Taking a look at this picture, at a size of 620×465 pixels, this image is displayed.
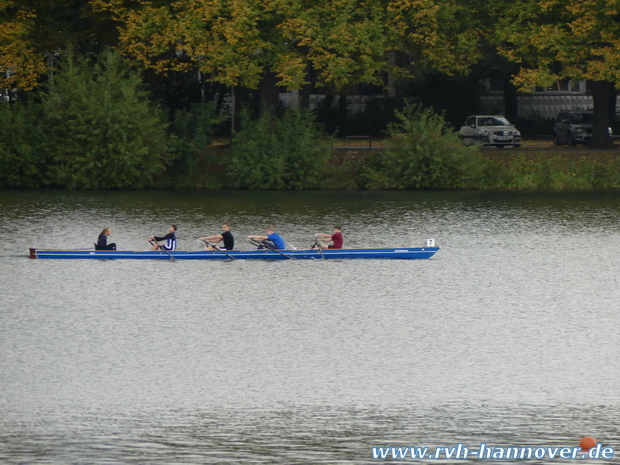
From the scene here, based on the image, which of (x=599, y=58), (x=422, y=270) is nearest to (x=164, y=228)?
(x=422, y=270)

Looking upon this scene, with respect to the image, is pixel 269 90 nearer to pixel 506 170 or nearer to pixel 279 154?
pixel 279 154

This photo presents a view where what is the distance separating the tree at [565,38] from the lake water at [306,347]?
49.4 ft

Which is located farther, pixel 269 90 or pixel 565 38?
pixel 269 90

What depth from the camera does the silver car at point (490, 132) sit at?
70.9 m

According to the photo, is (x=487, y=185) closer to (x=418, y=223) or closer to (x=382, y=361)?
(x=418, y=223)

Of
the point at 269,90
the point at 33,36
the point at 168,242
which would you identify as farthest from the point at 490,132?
the point at 168,242

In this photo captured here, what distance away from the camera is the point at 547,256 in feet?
143

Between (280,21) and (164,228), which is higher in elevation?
(280,21)

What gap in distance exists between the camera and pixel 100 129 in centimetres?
6191

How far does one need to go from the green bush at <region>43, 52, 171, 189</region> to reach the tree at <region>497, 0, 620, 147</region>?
19.1m

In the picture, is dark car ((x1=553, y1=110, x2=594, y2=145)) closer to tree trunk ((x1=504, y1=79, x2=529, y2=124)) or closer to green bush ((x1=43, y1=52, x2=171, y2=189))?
tree trunk ((x1=504, y1=79, x2=529, y2=124))

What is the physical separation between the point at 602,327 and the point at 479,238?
17497 millimetres

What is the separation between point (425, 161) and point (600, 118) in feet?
36.1

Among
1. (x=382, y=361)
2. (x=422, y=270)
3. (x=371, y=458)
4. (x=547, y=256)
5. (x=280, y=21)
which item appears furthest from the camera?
(x=280, y=21)
